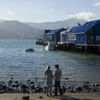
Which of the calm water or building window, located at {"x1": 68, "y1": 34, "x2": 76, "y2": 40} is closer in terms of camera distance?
the calm water

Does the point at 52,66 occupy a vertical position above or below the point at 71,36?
below

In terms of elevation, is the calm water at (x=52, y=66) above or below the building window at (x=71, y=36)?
below

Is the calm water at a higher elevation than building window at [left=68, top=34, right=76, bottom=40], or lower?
lower

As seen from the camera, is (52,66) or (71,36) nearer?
(52,66)

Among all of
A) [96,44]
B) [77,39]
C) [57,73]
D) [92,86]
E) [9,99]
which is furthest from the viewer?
[77,39]

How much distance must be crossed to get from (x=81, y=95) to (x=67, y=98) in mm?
1136

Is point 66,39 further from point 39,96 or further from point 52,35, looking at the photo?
point 39,96

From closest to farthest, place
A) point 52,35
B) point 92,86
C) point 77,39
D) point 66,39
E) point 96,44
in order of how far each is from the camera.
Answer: point 92,86, point 96,44, point 77,39, point 66,39, point 52,35

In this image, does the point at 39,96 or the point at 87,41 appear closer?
the point at 39,96

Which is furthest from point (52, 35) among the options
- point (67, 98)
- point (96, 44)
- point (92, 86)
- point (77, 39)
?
point (67, 98)

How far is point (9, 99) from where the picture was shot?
13.1 metres

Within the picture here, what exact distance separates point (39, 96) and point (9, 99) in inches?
59.1

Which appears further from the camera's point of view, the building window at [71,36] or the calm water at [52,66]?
the building window at [71,36]

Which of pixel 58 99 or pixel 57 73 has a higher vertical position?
pixel 57 73
